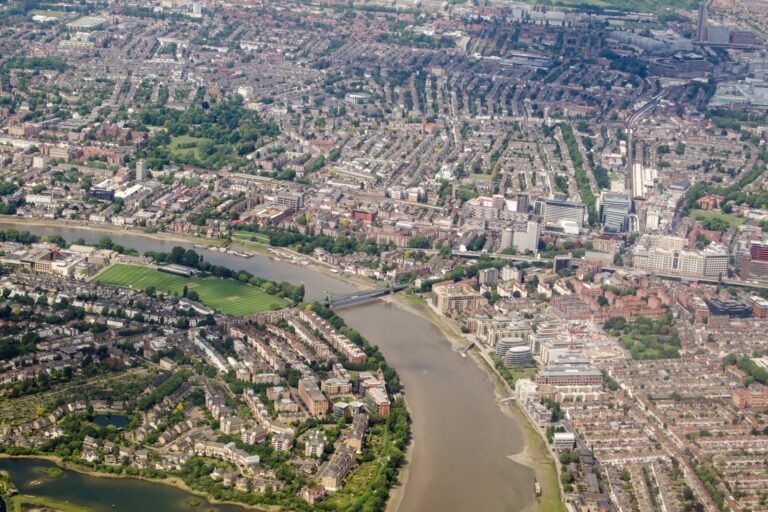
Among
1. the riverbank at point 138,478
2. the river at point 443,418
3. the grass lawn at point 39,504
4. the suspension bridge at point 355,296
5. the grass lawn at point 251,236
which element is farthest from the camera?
the grass lawn at point 251,236

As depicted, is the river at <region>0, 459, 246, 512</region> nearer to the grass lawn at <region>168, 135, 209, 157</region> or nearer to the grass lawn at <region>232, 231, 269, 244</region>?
the grass lawn at <region>232, 231, 269, 244</region>

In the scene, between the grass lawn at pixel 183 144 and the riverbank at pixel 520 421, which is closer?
the riverbank at pixel 520 421

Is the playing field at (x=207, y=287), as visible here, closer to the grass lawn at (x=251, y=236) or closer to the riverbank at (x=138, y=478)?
the grass lawn at (x=251, y=236)

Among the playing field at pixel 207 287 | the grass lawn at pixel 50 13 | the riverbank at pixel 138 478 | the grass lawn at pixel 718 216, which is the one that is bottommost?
the riverbank at pixel 138 478

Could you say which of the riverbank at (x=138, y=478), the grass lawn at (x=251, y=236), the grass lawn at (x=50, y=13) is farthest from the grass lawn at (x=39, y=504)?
the grass lawn at (x=50, y=13)

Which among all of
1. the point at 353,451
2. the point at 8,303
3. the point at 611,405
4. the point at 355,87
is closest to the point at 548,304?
the point at 611,405

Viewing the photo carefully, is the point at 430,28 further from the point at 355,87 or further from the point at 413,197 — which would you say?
the point at 413,197

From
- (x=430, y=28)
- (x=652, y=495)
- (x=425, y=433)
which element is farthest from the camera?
(x=430, y=28)
